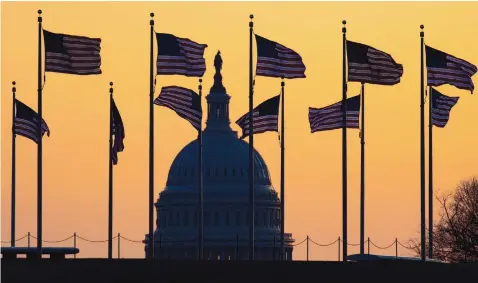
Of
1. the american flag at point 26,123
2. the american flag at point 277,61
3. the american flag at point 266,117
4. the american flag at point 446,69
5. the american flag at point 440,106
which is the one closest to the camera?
the american flag at point 277,61

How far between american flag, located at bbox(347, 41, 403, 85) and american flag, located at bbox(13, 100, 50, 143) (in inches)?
549

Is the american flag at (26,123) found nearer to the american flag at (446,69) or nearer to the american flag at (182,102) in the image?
the american flag at (182,102)

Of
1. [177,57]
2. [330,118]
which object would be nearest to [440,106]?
[330,118]

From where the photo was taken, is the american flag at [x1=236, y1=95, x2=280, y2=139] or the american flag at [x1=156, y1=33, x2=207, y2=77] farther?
the american flag at [x1=236, y1=95, x2=280, y2=139]

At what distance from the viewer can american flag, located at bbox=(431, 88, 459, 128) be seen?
120 m

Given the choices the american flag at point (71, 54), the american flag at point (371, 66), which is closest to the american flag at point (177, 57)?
the american flag at point (71, 54)

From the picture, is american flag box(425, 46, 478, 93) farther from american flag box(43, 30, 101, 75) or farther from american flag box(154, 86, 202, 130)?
american flag box(43, 30, 101, 75)

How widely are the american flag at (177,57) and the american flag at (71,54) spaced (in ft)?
11.7

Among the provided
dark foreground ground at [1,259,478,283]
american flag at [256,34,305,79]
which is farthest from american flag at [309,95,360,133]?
dark foreground ground at [1,259,478,283]

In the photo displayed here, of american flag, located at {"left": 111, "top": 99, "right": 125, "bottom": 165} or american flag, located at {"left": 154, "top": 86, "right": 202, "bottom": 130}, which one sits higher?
american flag, located at {"left": 154, "top": 86, "right": 202, "bottom": 130}

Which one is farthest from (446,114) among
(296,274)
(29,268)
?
(29,268)

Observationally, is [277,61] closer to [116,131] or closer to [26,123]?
[116,131]

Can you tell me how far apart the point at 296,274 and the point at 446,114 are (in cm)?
1950

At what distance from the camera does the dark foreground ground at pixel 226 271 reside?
10062 centimetres
